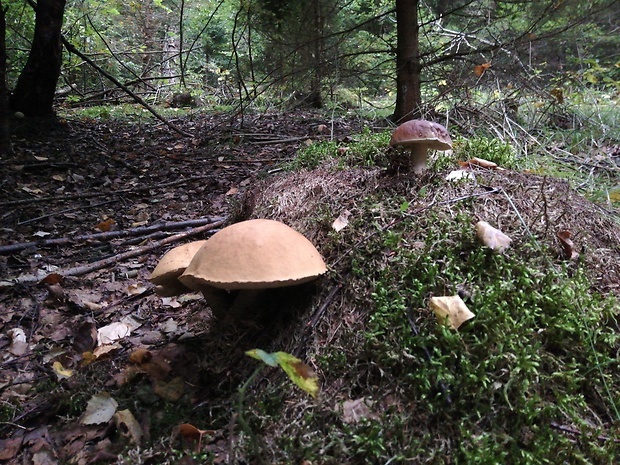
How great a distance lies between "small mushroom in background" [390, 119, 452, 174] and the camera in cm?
213

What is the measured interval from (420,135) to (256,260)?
1151 mm

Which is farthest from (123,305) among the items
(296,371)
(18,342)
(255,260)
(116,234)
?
(296,371)

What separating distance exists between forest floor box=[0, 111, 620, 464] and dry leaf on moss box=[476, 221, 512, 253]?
0.71 ft

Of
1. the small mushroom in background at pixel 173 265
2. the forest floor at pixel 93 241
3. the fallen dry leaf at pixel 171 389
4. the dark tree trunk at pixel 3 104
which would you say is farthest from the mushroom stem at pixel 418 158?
the dark tree trunk at pixel 3 104

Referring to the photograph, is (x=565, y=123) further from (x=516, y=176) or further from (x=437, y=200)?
(x=437, y=200)

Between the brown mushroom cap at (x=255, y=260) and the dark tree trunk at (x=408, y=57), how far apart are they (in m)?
3.61

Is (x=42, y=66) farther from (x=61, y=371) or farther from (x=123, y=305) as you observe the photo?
(x=61, y=371)

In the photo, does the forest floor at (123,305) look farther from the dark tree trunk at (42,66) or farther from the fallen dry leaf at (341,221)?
the dark tree trunk at (42,66)

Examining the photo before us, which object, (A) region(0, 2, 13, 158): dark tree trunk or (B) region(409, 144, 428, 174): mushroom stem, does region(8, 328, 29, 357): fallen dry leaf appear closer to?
(B) region(409, 144, 428, 174): mushroom stem

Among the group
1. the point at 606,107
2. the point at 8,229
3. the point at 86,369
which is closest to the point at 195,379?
the point at 86,369

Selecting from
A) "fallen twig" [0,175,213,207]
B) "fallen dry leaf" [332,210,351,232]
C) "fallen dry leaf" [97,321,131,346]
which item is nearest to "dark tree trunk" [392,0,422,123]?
"fallen twig" [0,175,213,207]

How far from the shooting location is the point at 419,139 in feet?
6.93

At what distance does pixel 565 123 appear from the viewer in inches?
221

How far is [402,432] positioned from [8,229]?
14.4 ft
